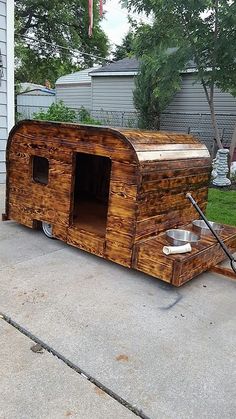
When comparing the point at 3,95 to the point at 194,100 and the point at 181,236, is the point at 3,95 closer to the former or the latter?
the point at 181,236

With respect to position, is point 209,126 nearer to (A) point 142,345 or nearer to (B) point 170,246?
(B) point 170,246

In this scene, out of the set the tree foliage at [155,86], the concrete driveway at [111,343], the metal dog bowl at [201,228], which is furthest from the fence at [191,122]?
the concrete driveway at [111,343]

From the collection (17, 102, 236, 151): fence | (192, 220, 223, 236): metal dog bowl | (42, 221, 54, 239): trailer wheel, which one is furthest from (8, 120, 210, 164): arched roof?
(17, 102, 236, 151): fence

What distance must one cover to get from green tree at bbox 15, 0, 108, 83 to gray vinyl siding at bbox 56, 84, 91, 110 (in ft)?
21.0

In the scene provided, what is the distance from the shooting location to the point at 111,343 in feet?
7.00

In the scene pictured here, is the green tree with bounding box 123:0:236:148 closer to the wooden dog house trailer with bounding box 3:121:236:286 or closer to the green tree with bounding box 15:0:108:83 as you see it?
the wooden dog house trailer with bounding box 3:121:236:286

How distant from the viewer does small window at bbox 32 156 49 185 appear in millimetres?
4023

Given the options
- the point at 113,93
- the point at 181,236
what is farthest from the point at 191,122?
the point at 181,236

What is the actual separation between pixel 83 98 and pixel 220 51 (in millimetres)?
10286

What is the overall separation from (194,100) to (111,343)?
11454 mm

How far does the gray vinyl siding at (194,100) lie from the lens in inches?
457

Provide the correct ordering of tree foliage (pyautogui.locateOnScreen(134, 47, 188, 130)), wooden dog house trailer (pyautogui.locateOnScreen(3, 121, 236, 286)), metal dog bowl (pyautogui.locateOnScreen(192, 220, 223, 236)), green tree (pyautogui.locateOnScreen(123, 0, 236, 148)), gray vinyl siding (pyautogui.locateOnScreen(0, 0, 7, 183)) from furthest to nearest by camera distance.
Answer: tree foliage (pyautogui.locateOnScreen(134, 47, 188, 130)), green tree (pyautogui.locateOnScreen(123, 0, 236, 148)), gray vinyl siding (pyautogui.locateOnScreen(0, 0, 7, 183)), metal dog bowl (pyautogui.locateOnScreen(192, 220, 223, 236)), wooden dog house trailer (pyautogui.locateOnScreen(3, 121, 236, 286))

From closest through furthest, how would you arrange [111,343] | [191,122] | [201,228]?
[111,343]
[201,228]
[191,122]

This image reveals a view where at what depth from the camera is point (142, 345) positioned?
7.02 feet
